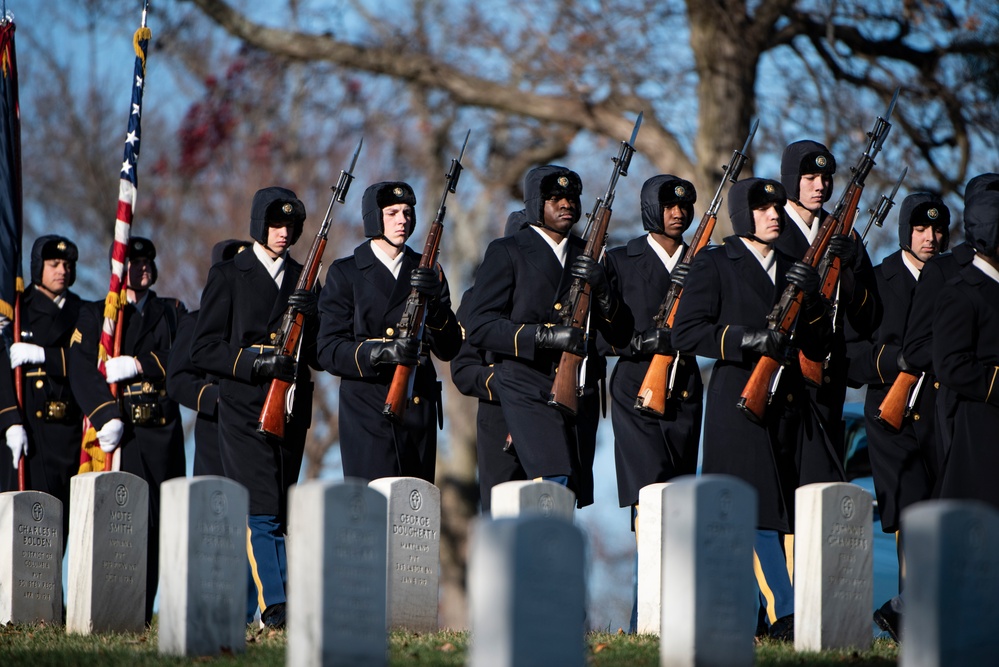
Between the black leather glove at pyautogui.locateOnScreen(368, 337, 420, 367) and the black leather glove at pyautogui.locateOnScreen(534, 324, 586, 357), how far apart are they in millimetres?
774

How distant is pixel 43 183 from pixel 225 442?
17.5 meters

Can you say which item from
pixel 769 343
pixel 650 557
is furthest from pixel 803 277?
pixel 650 557

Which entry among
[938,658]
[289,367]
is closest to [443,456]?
[289,367]

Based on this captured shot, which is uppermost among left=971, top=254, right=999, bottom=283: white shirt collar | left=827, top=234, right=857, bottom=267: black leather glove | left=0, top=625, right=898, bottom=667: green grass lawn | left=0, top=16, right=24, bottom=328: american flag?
left=0, top=16, right=24, bottom=328: american flag

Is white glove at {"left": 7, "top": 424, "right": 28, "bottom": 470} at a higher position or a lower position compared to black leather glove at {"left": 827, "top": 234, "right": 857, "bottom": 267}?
lower

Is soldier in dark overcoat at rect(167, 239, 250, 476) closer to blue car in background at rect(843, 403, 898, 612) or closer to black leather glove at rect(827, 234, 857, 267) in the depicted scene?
black leather glove at rect(827, 234, 857, 267)

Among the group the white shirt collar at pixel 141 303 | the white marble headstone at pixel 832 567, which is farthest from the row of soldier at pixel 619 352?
the white marble headstone at pixel 832 567

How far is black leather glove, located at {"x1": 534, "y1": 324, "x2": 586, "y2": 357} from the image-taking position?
9664mm

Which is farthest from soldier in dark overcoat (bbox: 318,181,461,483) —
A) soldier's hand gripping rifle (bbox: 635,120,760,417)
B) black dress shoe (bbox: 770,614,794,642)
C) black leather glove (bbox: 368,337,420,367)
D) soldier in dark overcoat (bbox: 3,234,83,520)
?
soldier in dark overcoat (bbox: 3,234,83,520)

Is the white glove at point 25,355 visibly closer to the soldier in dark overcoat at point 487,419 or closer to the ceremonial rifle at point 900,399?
the soldier in dark overcoat at point 487,419

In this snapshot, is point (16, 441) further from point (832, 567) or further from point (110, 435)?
point (832, 567)

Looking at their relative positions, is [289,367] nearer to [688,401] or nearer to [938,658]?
[688,401]

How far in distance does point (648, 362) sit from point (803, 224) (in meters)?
1.31

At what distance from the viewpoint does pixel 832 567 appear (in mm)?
8188
